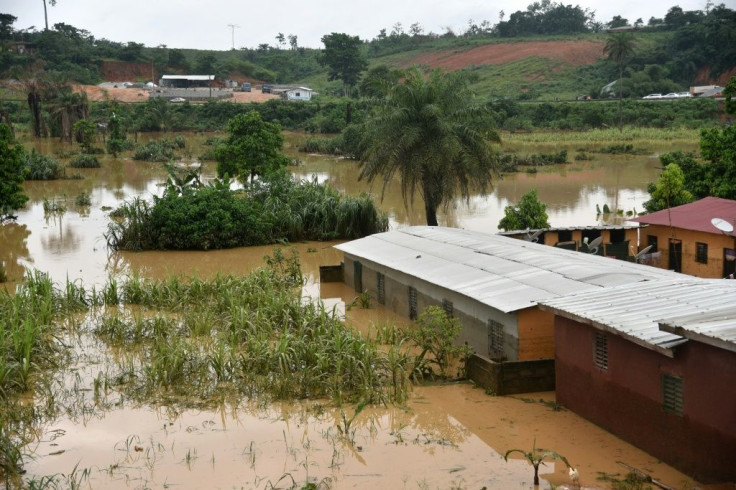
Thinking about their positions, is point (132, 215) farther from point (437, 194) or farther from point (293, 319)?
point (293, 319)

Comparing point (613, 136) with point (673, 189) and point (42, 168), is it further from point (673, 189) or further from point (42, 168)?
point (673, 189)

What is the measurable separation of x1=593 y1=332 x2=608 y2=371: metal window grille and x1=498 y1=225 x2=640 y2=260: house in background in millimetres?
8541

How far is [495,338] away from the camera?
1223 cm

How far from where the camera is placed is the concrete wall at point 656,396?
26.4ft

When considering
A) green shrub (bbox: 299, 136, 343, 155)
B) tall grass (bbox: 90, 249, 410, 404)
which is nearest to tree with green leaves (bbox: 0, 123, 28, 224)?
tall grass (bbox: 90, 249, 410, 404)

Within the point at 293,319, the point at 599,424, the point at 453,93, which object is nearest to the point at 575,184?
the point at 453,93

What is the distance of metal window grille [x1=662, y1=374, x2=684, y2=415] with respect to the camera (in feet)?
28.3

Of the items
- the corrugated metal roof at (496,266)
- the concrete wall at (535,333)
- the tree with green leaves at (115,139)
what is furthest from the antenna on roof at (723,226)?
the tree with green leaves at (115,139)

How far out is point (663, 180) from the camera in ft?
69.4

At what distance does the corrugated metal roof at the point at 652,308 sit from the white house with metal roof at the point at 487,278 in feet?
2.02

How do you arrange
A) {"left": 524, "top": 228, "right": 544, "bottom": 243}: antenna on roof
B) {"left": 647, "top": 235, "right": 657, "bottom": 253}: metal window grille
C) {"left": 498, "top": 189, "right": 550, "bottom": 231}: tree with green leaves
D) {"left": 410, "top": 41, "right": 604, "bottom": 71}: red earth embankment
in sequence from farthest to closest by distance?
{"left": 410, "top": 41, "right": 604, "bottom": 71}: red earth embankment
{"left": 498, "top": 189, "right": 550, "bottom": 231}: tree with green leaves
{"left": 524, "top": 228, "right": 544, "bottom": 243}: antenna on roof
{"left": 647, "top": 235, "right": 657, "bottom": 253}: metal window grille

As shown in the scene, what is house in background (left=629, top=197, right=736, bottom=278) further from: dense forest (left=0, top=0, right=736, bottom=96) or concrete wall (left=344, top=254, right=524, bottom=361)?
dense forest (left=0, top=0, right=736, bottom=96)

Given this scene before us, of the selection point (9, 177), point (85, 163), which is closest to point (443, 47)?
point (85, 163)

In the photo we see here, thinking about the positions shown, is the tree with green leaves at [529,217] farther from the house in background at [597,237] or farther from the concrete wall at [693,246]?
the concrete wall at [693,246]
